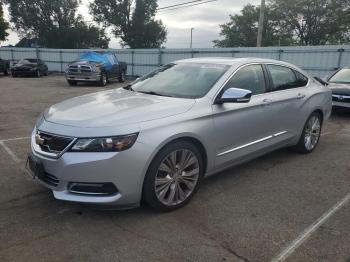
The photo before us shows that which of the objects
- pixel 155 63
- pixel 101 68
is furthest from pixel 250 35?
pixel 101 68

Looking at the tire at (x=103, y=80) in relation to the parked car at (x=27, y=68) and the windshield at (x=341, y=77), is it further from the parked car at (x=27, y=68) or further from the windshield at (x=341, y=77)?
the windshield at (x=341, y=77)

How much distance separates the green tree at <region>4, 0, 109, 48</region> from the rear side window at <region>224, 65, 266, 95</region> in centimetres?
4900

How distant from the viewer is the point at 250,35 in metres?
48.2

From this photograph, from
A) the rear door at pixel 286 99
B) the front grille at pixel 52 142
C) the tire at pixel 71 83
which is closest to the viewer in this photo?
the front grille at pixel 52 142

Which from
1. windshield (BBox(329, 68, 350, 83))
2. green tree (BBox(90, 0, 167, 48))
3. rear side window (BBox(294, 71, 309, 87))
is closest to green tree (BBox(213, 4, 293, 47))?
green tree (BBox(90, 0, 167, 48))

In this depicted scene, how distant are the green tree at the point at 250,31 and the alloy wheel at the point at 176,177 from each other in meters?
43.5

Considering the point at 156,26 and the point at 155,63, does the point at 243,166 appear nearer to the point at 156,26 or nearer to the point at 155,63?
the point at 155,63

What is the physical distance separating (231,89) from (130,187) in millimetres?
1650

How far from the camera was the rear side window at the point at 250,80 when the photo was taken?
470cm

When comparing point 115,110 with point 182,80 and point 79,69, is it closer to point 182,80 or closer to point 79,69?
point 182,80

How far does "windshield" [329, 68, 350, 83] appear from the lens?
1078 centimetres

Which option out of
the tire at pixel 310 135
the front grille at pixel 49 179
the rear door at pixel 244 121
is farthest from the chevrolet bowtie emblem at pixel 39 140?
the tire at pixel 310 135

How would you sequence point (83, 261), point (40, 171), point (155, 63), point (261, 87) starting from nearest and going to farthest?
point (83, 261) < point (40, 171) < point (261, 87) < point (155, 63)

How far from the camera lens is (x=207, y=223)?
12.3 ft
